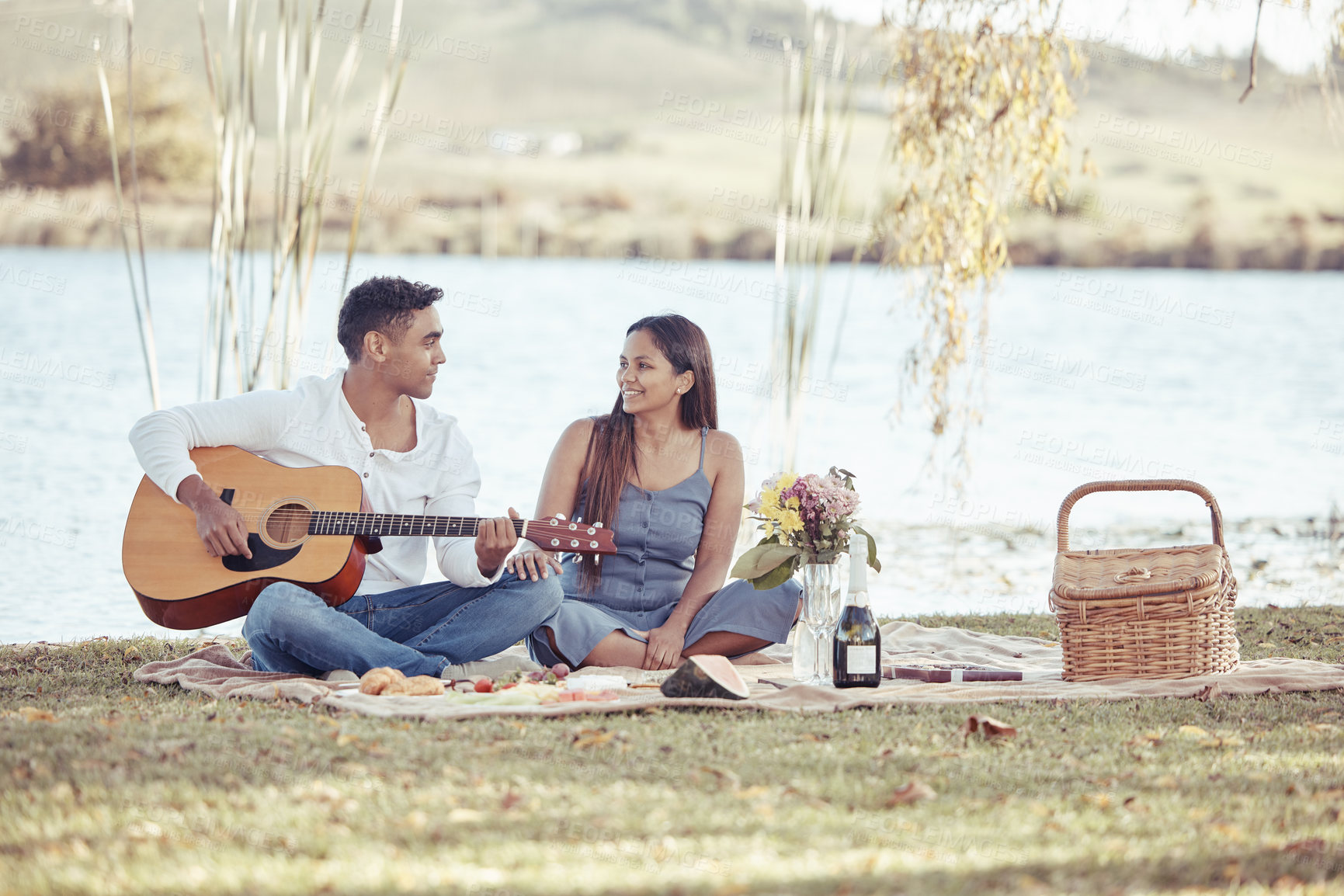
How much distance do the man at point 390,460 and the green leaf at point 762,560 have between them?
493mm

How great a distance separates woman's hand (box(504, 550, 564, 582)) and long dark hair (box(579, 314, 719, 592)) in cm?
Answer: 32

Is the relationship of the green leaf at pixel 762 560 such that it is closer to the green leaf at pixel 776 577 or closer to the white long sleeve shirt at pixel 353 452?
the green leaf at pixel 776 577

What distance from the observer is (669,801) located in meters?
2.02

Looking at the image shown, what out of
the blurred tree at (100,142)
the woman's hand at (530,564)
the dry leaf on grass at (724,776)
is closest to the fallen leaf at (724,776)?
the dry leaf on grass at (724,776)

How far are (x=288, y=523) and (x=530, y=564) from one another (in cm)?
61

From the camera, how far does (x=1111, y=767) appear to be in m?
2.31

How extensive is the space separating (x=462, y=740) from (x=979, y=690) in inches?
50.1

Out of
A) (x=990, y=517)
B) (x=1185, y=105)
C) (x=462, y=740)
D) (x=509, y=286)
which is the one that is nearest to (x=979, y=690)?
(x=462, y=740)

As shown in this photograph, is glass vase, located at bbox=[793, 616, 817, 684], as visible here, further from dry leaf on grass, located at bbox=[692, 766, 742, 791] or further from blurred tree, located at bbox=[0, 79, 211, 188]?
blurred tree, located at bbox=[0, 79, 211, 188]

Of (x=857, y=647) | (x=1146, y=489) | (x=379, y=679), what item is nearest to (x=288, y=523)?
(x=379, y=679)

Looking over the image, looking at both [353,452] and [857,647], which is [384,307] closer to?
[353,452]

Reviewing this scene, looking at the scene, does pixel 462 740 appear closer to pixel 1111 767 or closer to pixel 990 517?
pixel 1111 767

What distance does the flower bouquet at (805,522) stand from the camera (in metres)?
2.96

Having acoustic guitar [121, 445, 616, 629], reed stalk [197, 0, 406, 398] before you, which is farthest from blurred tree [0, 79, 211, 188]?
acoustic guitar [121, 445, 616, 629]
